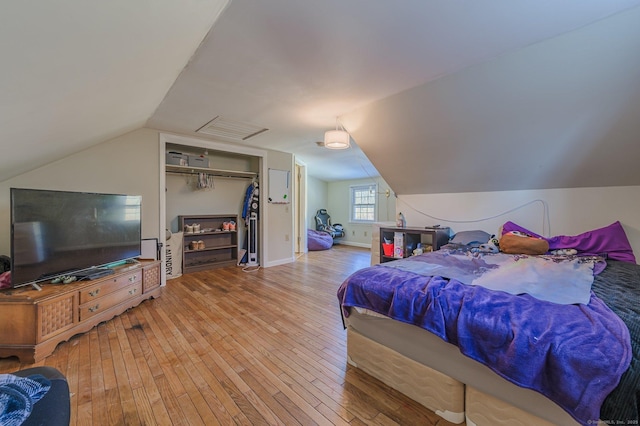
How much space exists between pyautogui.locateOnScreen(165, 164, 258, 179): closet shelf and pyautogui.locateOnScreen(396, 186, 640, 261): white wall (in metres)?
3.29

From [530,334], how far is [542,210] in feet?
8.71

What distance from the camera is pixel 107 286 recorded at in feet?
8.22

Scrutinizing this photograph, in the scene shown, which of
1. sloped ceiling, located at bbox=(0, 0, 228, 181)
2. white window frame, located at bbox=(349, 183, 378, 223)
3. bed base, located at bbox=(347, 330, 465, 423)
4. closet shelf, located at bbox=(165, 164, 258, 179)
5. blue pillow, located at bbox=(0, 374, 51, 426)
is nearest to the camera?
blue pillow, located at bbox=(0, 374, 51, 426)

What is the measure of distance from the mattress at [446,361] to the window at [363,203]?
5.68 meters

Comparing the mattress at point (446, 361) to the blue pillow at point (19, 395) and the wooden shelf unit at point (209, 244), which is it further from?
the wooden shelf unit at point (209, 244)

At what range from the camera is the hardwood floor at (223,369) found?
4.69 ft

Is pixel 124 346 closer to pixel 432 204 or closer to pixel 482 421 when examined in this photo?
pixel 482 421

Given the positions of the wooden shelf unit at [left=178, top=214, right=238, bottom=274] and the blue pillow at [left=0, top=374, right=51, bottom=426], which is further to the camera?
the wooden shelf unit at [left=178, top=214, right=238, bottom=274]

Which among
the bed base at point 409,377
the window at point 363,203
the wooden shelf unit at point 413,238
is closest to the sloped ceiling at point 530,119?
the wooden shelf unit at point 413,238

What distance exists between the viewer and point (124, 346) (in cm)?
213

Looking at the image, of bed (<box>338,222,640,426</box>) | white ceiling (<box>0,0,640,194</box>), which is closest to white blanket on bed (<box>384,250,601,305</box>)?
bed (<box>338,222,640,426</box>)

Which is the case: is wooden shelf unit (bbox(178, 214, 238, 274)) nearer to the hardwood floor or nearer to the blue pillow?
the hardwood floor

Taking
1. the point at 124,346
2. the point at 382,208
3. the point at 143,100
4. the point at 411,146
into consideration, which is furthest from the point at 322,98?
the point at 382,208

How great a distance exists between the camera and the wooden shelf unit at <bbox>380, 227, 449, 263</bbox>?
348 centimetres
